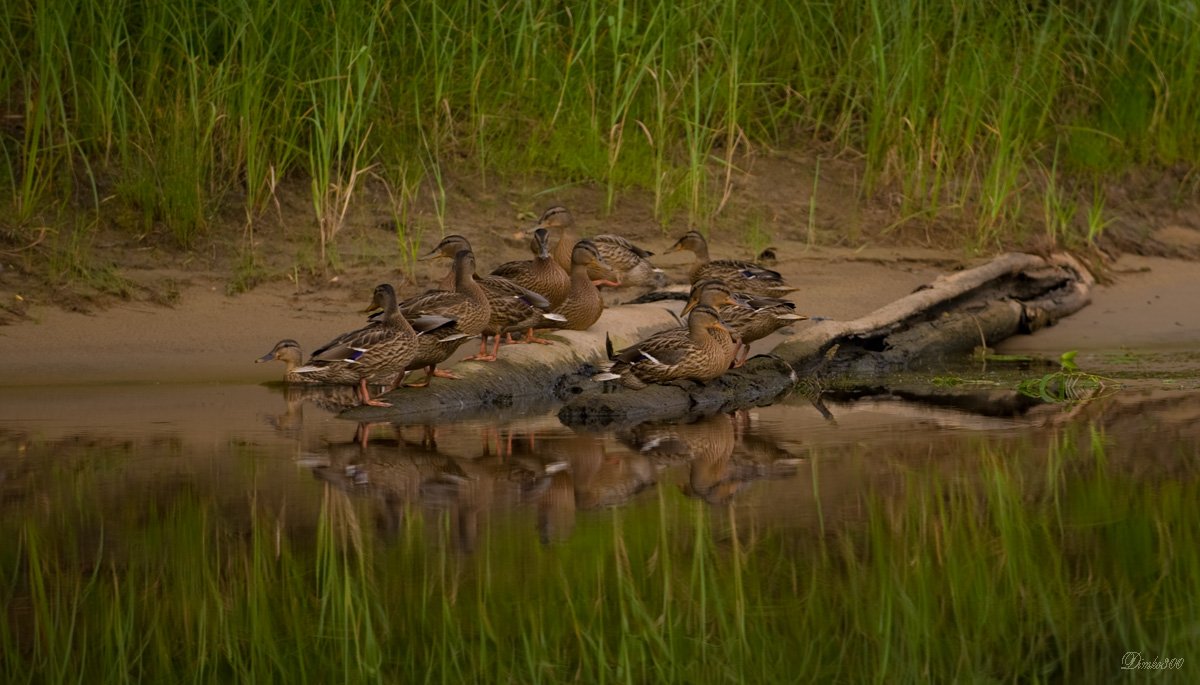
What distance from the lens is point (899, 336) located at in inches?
363

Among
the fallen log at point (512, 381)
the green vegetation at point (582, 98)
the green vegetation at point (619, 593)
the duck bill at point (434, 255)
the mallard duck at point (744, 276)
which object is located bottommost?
the fallen log at point (512, 381)

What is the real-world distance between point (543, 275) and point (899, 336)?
92.8 inches

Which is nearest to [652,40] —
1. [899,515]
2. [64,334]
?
[64,334]

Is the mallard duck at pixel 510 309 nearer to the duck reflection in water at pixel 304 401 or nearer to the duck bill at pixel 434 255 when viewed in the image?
the duck reflection in water at pixel 304 401

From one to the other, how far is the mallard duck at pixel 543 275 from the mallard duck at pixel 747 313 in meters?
0.81

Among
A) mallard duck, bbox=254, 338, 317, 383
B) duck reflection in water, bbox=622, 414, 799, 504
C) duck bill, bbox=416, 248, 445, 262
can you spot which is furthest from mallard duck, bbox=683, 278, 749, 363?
mallard duck, bbox=254, 338, 317, 383

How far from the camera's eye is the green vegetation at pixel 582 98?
34.0 ft

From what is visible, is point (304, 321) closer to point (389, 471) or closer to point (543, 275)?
point (543, 275)

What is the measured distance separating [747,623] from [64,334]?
6.54m

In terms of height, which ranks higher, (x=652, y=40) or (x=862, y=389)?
(x=652, y=40)

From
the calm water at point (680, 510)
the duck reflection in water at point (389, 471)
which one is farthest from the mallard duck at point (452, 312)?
the duck reflection in water at point (389, 471)

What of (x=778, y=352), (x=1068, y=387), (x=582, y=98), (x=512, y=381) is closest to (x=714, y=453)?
(x=512, y=381)

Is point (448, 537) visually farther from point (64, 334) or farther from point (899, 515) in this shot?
point (64, 334)

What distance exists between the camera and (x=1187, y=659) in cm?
340
